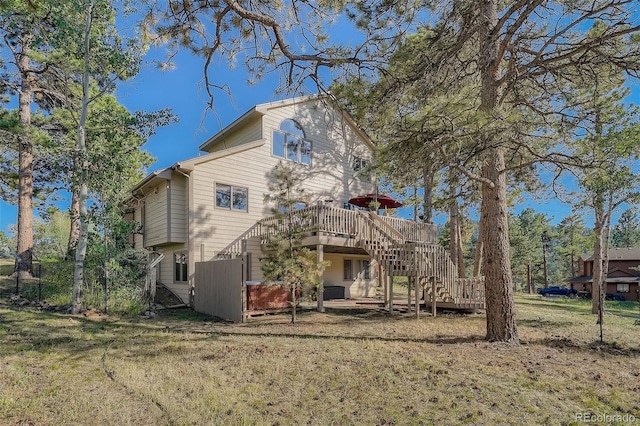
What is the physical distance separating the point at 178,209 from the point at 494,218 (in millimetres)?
9852

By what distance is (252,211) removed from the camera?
44.7ft

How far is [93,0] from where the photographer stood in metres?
8.52

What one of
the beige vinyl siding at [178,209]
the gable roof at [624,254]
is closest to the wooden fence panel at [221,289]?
the beige vinyl siding at [178,209]

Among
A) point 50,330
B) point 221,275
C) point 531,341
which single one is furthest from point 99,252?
point 531,341

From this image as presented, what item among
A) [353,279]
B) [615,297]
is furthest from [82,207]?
[615,297]

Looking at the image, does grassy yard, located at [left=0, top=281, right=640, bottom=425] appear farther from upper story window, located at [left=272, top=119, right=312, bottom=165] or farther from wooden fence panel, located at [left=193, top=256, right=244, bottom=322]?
upper story window, located at [left=272, top=119, right=312, bottom=165]

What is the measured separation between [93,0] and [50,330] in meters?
7.47

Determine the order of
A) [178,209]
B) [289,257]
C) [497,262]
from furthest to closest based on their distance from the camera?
[178,209] → [289,257] → [497,262]

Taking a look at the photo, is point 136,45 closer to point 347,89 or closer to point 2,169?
point 347,89

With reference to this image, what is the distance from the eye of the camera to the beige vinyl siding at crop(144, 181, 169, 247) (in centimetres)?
1272

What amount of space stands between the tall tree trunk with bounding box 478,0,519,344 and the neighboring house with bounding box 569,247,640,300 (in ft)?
106

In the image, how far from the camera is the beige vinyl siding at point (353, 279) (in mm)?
15820
